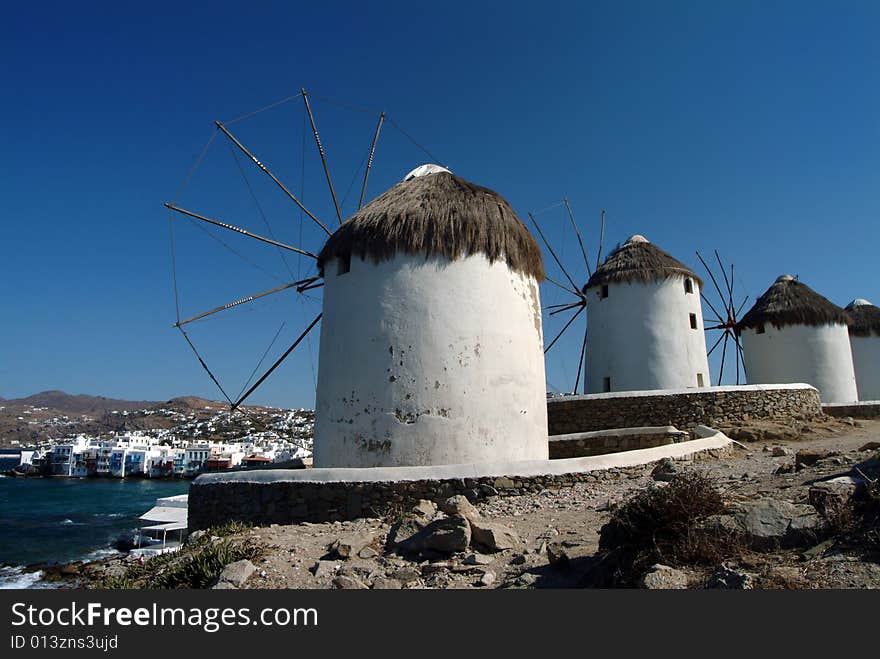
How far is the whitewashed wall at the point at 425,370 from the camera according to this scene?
9.02 metres

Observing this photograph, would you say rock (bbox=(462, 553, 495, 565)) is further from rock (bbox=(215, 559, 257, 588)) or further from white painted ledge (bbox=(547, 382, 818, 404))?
white painted ledge (bbox=(547, 382, 818, 404))

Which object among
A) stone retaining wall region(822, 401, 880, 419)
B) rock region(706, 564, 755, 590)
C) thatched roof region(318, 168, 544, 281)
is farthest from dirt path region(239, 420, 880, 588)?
stone retaining wall region(822, 401, 880, 419)

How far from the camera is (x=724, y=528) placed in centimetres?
414

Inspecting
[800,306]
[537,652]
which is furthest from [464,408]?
[800,306]

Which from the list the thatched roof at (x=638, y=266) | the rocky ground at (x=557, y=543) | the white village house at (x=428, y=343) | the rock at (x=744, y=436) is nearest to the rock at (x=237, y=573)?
the rocky ground at (x=557, y=543)

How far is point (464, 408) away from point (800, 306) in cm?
1567

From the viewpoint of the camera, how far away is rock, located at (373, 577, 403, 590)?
4773 mm

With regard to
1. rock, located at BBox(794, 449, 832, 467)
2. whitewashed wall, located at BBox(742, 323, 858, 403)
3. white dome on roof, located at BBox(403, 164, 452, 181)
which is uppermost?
white dome on roof, located at BBox(403, 164, 452, 181)

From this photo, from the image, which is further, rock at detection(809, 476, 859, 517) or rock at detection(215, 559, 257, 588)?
rock at detection(215, 559, 257, 588)

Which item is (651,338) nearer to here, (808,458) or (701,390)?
(701,390)

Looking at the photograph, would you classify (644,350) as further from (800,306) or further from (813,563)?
(813,563)

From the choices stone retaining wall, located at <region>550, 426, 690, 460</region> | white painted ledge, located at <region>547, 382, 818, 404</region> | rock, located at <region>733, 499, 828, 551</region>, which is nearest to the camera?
rock, located at <region>733, 499, 828, 551</region>

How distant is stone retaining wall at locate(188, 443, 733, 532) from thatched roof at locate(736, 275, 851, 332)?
13.9m

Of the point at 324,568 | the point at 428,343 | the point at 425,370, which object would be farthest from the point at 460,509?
the point at 428,343
